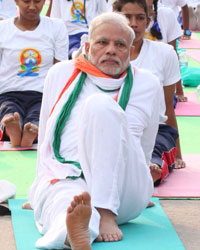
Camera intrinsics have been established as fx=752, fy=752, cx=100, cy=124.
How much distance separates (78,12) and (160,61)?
117 inches

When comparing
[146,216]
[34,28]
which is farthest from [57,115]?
[34,28]

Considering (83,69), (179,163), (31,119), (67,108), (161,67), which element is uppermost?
(83,69)

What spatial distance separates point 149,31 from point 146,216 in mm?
2639

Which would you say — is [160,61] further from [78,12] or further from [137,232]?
[78,12]

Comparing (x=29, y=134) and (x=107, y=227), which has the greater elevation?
(x=107, y=227)

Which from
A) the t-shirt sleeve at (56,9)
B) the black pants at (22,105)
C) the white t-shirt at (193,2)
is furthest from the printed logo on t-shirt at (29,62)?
the white t-shirt at (193,2)

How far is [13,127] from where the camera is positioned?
5.71 metres

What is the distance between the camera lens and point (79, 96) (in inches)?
153

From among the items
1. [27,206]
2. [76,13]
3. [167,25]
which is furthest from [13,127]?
[76,13]

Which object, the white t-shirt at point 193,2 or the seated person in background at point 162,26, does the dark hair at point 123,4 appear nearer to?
the seated person in background at point 162,26

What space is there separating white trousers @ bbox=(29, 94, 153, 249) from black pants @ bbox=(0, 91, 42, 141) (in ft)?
7.53

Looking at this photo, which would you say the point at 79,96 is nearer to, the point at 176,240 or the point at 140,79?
the point at 140,79

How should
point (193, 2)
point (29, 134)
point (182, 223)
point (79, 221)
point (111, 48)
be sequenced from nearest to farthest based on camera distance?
point (79, 221) < point (111, 48) < point (182, 223) < point (29, 134) < point (193, 2)

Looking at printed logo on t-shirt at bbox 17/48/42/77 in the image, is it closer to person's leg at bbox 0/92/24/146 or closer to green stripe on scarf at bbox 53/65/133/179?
person's leg at bbox 0/92/24/146
